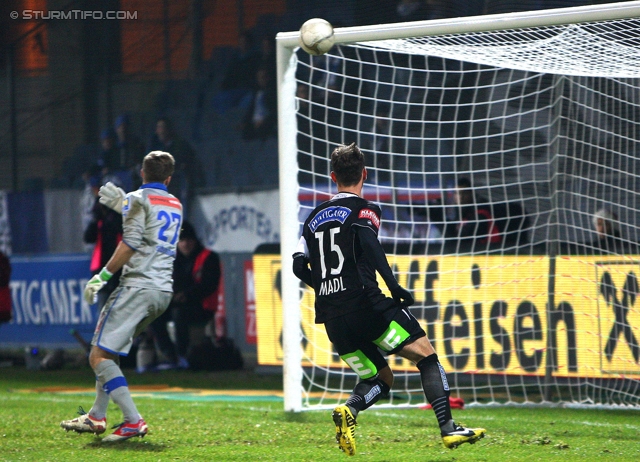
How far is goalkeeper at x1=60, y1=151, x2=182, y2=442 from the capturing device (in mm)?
6297

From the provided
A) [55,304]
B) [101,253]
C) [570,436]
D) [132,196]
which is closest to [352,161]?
[132,196]

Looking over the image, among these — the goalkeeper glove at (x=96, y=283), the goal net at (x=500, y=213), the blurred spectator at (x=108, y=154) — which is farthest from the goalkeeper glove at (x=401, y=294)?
the blurred spectator at (x=108, y=154)

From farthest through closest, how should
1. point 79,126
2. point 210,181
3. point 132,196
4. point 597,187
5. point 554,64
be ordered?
1. point 79,126
2. point 210,181
3. point 597,187
4. point 554,64
5. point 132,196

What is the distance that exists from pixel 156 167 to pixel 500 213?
403cm

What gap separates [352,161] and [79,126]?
920cm

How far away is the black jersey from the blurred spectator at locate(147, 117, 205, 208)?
7.48 m

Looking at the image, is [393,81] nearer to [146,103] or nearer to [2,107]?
[146,103]

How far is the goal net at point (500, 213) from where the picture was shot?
8562 mm

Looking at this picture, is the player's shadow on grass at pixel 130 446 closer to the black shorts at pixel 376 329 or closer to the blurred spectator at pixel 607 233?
the black shorts at pixel 376 329

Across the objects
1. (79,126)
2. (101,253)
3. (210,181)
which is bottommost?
(101,253)

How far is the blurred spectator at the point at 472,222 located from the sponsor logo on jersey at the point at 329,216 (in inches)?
152

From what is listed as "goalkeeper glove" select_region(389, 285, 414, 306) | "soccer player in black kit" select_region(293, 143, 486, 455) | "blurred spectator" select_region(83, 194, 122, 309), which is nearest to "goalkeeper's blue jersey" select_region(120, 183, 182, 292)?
"soccer player in black kit" select_region(293, 143, 486, 455)

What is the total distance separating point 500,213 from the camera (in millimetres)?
9492

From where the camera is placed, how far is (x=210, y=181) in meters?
13.1
